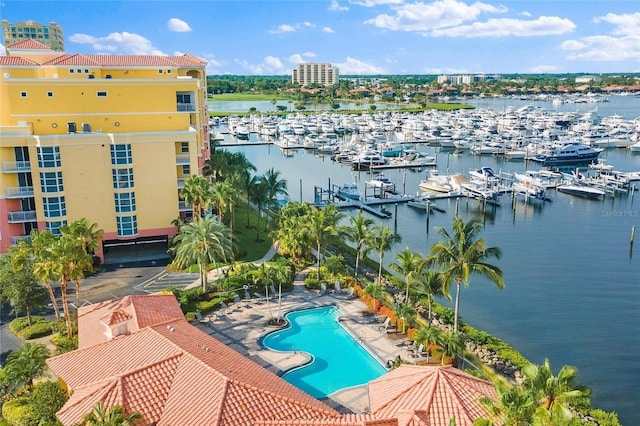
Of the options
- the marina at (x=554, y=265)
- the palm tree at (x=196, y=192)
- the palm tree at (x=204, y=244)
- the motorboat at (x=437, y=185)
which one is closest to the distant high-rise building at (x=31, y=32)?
the marina at (x=554, y=265)

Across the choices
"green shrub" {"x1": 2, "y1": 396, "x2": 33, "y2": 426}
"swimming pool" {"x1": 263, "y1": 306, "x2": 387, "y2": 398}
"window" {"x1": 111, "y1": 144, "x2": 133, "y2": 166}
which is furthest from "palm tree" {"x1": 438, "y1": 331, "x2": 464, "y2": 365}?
"window" {"x1": 111, "y1": 144, "x2": 133, "y2": 166}

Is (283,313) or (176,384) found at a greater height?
(176,384)

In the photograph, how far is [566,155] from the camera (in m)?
119

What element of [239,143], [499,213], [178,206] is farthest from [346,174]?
[178,206]

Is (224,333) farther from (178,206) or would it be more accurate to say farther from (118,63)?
(118,63)

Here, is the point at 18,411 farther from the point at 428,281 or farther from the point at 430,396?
the point at 428,281

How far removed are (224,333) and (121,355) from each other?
11.4 meters

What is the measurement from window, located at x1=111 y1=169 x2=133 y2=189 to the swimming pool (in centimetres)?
2195

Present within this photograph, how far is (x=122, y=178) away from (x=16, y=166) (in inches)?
363

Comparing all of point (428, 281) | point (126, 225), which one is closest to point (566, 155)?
point (428, 281)

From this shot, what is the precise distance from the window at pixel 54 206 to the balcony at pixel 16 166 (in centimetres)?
324

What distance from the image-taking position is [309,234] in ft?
162

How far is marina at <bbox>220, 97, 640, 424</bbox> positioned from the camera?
41.7 metres

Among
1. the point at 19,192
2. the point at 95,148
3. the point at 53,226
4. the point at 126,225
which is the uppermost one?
the point at 95,148
